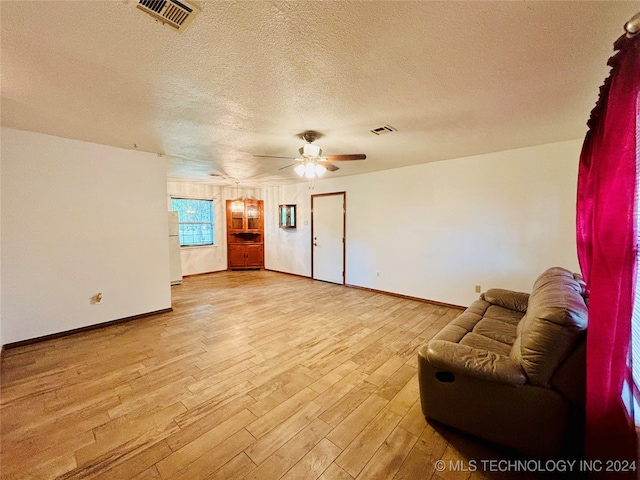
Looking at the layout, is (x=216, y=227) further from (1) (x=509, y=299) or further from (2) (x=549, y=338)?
(2) (x=549, y=338)

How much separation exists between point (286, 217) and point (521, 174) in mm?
5088

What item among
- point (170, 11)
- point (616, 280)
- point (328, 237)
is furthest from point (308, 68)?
point (328, 237)

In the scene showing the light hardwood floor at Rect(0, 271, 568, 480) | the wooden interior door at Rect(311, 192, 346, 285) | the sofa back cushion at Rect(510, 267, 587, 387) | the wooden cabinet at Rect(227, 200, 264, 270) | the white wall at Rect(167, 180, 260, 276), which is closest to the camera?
the sofa back cushion at Rect(510, 267, 587, 387)

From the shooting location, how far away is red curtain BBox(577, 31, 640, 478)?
1.27 metres

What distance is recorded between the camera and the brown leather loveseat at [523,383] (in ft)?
4.90

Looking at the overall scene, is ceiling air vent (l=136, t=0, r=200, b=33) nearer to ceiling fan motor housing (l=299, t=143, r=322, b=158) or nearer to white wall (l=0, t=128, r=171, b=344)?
ceiling fan motor housing (l=299, t=143, r=322, b=158)

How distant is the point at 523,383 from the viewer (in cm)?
157

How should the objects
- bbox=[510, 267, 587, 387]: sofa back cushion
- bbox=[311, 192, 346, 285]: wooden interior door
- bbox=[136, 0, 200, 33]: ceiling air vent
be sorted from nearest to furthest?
bbox=[136, 0, 200, 33]: ceiling air vent < bbox=[510, 267, 587, 387]: sofa back cushion < bbox=[311, 192, 346, 285]: wooden interior door

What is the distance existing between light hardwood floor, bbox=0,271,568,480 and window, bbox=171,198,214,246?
12.3 feet

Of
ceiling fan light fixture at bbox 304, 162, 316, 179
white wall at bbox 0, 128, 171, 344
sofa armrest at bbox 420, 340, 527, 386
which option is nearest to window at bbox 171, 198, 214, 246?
white wall at bbox 0, 128, 171, 344

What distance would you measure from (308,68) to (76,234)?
3.65 m

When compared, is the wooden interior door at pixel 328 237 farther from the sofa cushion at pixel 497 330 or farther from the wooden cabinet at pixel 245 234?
the sofa cushion at pixel 497 330

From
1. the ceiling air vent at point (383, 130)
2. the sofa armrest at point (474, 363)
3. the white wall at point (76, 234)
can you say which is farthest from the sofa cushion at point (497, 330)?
the white wall at point (76, 234)

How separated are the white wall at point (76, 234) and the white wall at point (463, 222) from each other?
3.71m
